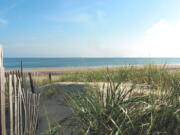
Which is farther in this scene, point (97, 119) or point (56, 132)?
point (56, 132)

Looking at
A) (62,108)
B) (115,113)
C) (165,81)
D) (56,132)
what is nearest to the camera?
(115,113)

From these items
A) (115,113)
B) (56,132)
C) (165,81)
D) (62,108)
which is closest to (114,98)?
(115,113)

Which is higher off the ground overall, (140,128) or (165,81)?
(165,81)

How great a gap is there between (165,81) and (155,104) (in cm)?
150

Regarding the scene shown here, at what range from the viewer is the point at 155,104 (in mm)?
3229

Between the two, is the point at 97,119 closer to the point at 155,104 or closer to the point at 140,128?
the point at 140,128

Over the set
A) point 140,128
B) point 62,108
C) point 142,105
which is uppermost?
point 142,105

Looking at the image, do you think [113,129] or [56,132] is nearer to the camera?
[113,129]

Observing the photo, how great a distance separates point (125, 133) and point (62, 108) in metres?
3.03

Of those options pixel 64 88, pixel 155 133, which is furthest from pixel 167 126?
pixel 64 88

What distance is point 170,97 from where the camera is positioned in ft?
11.5

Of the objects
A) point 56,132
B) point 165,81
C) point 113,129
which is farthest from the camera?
point 165,81

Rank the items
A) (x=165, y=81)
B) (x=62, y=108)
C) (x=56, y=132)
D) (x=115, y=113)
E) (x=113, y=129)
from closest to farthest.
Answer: (x=113, y=129)
(x=115, y=113)
(x=56, y=132)
(x=165, y=81)
(x=62, y=108)

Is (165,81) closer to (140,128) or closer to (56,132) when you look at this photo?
(140,128)
